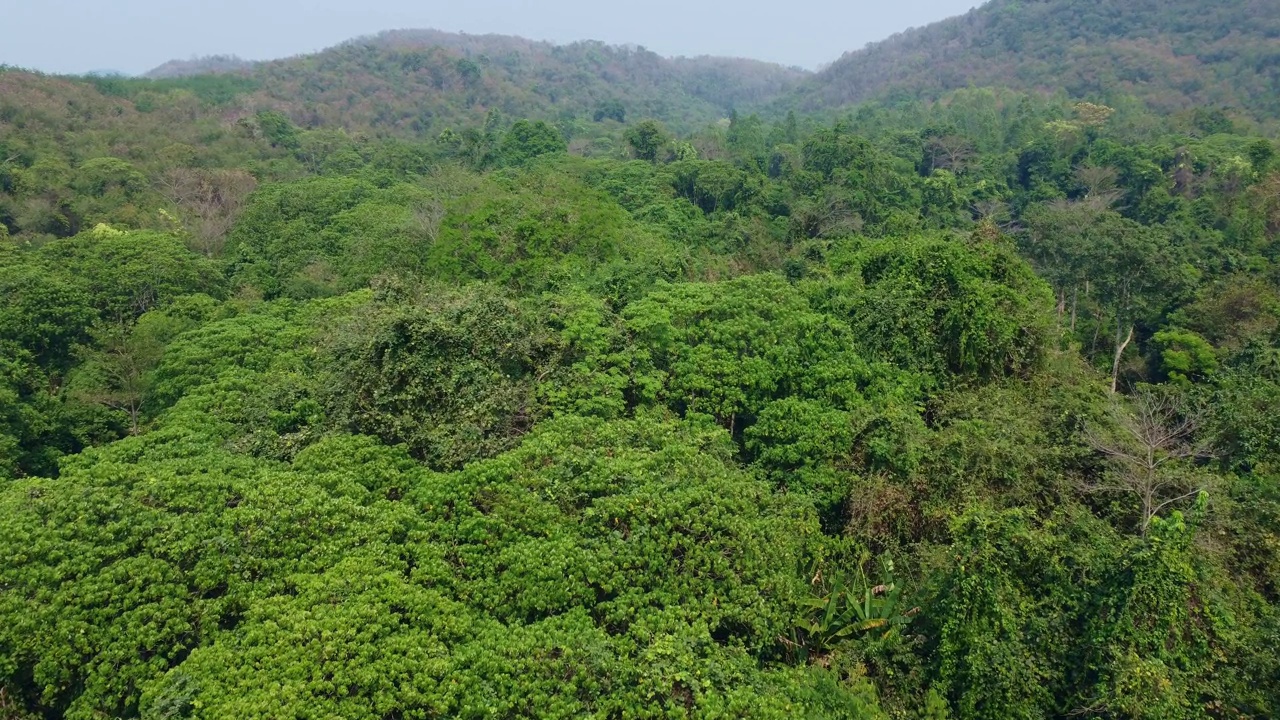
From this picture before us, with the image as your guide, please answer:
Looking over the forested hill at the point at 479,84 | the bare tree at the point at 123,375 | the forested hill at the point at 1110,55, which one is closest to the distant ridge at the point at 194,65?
the forested hill at the point at 479,84

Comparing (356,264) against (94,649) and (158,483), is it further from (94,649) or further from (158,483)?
(94,649)

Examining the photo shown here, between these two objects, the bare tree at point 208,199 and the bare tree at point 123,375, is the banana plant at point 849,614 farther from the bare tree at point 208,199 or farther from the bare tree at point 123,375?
the bare tree at point 208,199

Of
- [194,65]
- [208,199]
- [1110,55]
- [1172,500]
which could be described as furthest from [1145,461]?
[194,65]

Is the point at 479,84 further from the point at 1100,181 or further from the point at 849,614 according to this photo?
the point at 849,614

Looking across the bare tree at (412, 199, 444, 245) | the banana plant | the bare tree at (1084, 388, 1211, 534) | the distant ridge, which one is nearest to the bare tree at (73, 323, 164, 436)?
the bare tree at (412, 199, 444, 245)

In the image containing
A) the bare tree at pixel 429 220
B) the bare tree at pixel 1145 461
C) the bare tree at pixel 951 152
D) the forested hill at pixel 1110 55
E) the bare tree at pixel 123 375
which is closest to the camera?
the bare tree at pixel 1145 461

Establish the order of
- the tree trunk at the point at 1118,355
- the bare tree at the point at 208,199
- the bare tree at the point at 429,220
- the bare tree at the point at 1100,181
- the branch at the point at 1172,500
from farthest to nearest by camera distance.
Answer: the bare tree at the point at 1100,181, the bare tree at the point at 208,199, the bare tree at the point at 429,220, the tree trunk at the point at 1118,355, the branch at the point at 1172,500

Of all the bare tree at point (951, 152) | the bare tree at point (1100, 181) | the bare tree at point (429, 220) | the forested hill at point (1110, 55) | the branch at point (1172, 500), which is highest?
the forested hill at point (1110, 55)
